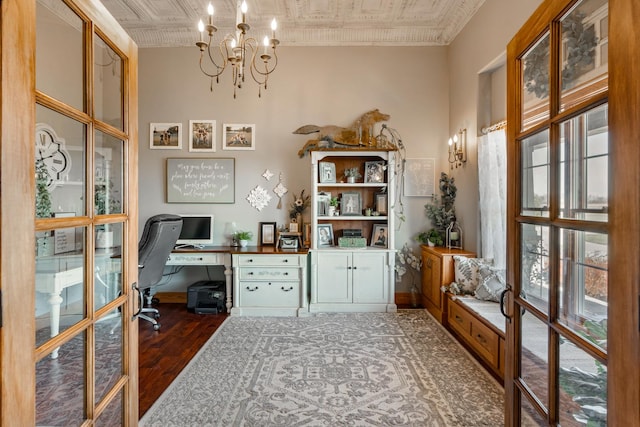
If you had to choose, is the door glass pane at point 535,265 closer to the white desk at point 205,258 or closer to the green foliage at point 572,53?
the green foliage at point 572,53

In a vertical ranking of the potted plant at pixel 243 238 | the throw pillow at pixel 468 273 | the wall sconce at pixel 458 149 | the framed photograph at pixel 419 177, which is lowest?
the throw pillow at pixel 468 273

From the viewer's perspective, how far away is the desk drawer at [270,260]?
3.90 metres

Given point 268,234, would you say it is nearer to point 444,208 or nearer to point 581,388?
point 444,208

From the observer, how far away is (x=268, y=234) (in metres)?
4.37

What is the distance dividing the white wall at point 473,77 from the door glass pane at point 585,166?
2307mm

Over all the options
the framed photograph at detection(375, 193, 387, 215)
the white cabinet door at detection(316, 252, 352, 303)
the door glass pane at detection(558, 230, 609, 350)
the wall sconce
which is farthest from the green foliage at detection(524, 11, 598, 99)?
the white cabinet door at detection(316, 252, 352, 303)

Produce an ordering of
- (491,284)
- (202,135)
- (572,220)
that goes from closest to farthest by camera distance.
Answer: (572,220), (491,284), (202,135)

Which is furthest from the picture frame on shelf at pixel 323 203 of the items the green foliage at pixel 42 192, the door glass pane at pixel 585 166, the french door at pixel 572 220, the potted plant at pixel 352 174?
the green foliage at pixel 42 192

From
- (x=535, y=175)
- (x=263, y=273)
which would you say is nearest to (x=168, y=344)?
(x=263, y=273)

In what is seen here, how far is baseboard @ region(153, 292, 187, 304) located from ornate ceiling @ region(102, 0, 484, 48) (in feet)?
10.9

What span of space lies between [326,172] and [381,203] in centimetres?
80

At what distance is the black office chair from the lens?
10.4 ft

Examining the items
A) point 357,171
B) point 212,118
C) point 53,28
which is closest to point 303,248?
point 357,171

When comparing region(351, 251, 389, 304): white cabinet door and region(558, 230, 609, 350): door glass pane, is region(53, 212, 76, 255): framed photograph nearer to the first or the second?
region(558, 230, 609, 350): door glass pane
